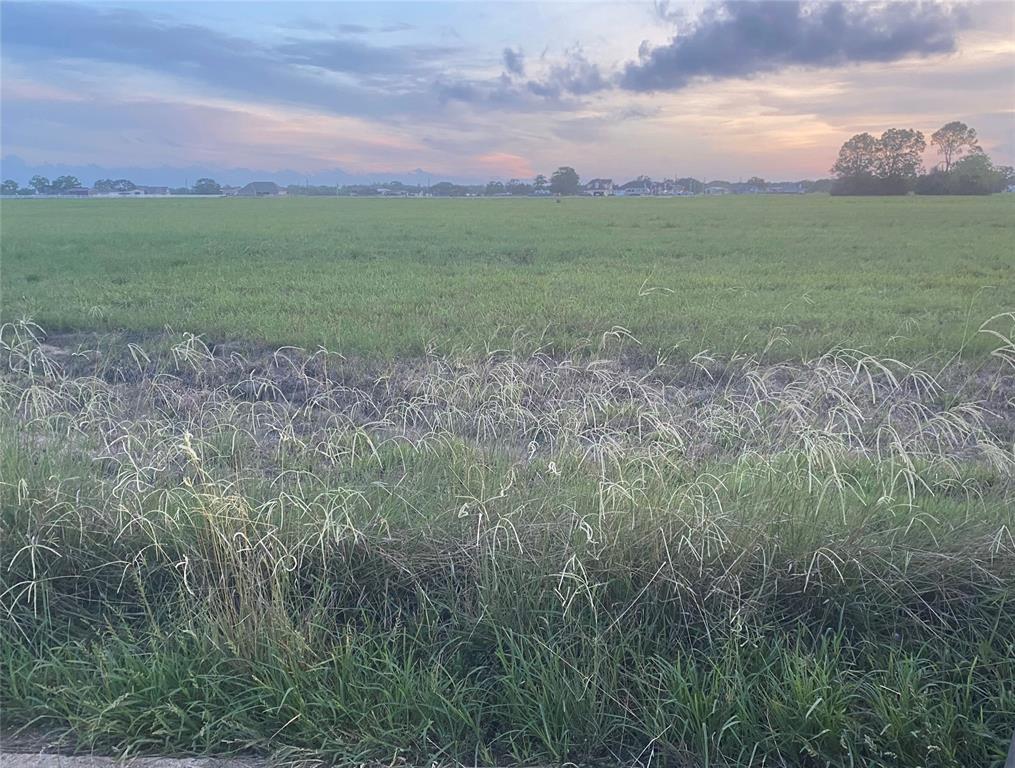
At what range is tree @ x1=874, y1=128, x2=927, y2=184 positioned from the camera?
22.5 feet

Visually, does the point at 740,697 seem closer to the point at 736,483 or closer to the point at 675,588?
the point at 675,588

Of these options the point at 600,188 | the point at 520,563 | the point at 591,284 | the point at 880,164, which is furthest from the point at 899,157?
the point at 520,563

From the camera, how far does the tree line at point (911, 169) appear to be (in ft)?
21.1

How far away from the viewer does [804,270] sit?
11703mm

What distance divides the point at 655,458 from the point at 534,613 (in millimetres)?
1328

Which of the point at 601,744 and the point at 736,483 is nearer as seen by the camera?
the point at 601,744

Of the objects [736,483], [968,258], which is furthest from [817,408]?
[968,258]

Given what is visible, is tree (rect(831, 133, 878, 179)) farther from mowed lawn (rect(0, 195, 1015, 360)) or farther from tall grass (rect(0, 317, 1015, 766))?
tall grass (rect(0, 317, 1015, 766))

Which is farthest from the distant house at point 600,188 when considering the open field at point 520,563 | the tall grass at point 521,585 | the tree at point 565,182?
the tall grass at point 521,585

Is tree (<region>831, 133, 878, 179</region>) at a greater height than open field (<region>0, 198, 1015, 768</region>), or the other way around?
tree (<region>831, 133, 878, 179</region>)

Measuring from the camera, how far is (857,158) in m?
7.28

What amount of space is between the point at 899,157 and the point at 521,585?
20.2 feet

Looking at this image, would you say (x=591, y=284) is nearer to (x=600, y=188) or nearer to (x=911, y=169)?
(x=600, y=188)

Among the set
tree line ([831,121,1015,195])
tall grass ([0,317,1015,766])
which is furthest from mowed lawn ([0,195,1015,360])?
tall grass ([0,317,1015,766])
